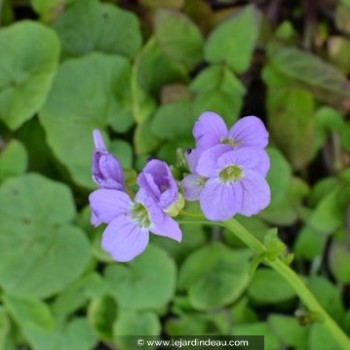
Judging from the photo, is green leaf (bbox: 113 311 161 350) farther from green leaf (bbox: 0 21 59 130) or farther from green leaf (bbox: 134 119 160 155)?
green leaf (bbox: 0 21 59 130)

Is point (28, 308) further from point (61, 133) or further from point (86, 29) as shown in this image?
point (86, 29)

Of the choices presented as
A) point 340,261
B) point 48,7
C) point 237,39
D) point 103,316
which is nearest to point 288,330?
point 340,261

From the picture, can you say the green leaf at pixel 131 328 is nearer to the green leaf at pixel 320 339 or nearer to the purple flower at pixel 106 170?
the green leaf at pixel 320 339

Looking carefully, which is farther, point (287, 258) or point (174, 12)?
point (174, 12)

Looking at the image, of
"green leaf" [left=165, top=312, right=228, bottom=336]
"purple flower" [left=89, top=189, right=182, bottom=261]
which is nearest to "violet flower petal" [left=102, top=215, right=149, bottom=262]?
"purple flower" [left=89, top=189, right=182, bottom=261]

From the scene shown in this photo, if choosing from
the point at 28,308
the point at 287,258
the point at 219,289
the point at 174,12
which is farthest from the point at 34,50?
the point at 287,258

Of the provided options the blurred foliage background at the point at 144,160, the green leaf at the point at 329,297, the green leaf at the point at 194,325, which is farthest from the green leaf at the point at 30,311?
the green leaf at the point at 329,297
